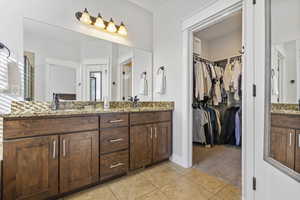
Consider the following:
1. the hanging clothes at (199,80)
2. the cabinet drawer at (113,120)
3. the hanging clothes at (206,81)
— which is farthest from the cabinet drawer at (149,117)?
the hanging clothes at (206,81)

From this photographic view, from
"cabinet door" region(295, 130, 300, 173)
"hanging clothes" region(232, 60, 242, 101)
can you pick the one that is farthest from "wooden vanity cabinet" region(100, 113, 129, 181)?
"hanging clothes" region(232, 60, 242, 101)

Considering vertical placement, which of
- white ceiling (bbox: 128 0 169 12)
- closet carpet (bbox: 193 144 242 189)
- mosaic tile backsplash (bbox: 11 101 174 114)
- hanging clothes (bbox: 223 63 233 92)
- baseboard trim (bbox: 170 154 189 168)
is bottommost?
closet carpet (bbox: 193 144 242 189)

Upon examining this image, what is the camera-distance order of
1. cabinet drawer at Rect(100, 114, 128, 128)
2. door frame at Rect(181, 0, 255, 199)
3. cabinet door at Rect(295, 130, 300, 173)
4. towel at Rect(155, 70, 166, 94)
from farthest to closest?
towel at Rect(155, 70, 166, 94) → cabinet drawer at Rect(100, 114, 128, 128) → door frame at Rect(181, 0, 255, 199) → cabinet door at Rect(295, 130, 300, 173)

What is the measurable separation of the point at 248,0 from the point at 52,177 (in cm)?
241

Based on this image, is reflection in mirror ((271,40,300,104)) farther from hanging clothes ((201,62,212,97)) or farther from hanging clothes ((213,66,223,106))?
hanging clothes ((213,66,223,106))

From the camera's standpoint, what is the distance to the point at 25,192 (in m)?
1.24

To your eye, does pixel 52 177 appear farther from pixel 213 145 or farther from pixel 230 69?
pixel 230 69

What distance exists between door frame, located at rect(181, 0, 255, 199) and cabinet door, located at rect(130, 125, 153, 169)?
533mm

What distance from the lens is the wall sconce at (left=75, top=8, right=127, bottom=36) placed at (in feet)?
6.48

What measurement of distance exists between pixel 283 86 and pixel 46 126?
1.94 m

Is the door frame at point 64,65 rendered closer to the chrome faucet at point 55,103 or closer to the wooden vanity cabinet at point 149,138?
the chrome faucet at point 55,103

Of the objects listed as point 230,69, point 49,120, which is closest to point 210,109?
point 230,69

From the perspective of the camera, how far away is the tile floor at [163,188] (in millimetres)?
1497

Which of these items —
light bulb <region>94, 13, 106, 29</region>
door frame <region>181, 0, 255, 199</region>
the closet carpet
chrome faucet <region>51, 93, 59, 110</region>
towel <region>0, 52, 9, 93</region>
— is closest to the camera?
door frame <region>181, 0, 255, 199</region>
